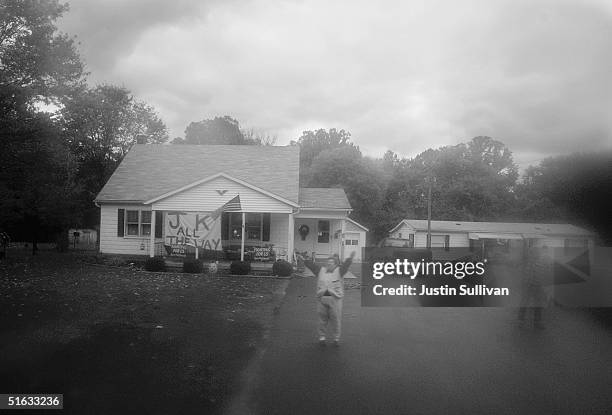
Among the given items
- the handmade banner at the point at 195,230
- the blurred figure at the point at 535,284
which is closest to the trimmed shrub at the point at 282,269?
the handmade banner at the point at 195,230

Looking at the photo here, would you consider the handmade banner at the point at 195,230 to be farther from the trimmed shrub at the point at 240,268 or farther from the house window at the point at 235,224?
the house window at the point at 235,224

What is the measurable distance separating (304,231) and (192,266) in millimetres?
8867

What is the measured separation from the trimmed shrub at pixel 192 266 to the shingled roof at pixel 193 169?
595 centimetres

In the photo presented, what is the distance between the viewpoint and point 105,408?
5.12 metres

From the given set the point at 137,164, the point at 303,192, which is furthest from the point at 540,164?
the point at 137,164

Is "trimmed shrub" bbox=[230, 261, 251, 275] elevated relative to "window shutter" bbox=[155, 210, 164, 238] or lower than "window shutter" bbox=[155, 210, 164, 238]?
lower

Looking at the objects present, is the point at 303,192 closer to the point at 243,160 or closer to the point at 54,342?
the point at 243,160

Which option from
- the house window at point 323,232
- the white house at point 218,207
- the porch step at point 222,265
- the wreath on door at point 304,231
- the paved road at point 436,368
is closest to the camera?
the paved road at point 436,368

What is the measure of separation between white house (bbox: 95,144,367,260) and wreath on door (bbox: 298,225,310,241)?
2.2 inches

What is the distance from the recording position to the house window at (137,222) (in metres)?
24.2

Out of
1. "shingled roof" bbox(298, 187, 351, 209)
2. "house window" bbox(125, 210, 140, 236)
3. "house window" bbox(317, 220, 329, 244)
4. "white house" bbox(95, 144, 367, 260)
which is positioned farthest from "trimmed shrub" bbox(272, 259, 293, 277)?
"house window" bbox(125, 210, 140, 236)

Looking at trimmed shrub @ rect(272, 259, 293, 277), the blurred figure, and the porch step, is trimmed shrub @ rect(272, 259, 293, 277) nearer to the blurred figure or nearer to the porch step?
the porch step

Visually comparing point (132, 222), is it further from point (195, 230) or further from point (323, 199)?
point (323, 199)

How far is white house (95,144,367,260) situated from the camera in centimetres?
2152
